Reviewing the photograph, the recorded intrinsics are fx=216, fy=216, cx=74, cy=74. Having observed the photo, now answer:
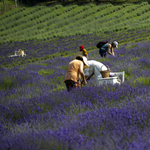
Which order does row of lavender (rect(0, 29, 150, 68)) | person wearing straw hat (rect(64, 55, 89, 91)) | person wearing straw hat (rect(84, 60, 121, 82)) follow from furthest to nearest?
row of lavender (rect(0, 29, 150, 68))
person wearing straw hat (rect(84, 60, 121, 82))
person wearing straw hat (rect(64, 55, 89, 91))

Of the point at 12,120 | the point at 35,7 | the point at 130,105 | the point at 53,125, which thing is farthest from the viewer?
the point at 35,7

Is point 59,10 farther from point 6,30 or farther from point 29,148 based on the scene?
point 29,148

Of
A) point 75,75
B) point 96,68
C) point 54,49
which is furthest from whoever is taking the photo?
point 54,49

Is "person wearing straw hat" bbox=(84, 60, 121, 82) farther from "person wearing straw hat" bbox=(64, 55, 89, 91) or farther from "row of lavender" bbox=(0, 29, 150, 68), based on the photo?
"row of lavender" bbox=(0, 29, 150, 68)

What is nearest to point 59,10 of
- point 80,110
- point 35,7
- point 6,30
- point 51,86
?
point 35,7

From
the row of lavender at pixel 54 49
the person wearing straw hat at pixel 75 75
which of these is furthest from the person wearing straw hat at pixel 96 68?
the row of lavender at pixel 54 49

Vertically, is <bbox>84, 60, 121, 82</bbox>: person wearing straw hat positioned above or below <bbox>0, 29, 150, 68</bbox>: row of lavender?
below

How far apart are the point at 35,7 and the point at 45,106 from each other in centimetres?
4368

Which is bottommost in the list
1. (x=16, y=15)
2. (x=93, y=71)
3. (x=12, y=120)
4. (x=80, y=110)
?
(x=12, y=120)

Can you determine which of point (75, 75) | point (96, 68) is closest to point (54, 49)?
point (96, 68)

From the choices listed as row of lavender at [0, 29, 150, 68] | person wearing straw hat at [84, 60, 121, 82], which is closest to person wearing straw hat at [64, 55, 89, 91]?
person wearing straw hat at [84, 60, 121, 82]

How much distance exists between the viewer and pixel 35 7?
44.1 metres

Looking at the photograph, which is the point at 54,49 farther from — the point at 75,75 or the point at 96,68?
the point at 75,75

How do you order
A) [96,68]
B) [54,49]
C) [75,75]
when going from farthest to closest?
[54,49], [96,68], [75,75]
